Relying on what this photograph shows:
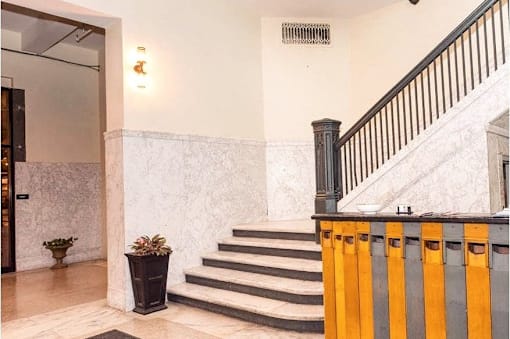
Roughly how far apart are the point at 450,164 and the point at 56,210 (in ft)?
22.5

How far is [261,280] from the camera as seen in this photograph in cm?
438

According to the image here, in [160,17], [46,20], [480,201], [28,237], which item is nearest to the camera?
[480,201]

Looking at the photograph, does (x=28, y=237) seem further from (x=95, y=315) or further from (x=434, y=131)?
(x=434, y=131)

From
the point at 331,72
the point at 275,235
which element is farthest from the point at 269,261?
the point at 331,72

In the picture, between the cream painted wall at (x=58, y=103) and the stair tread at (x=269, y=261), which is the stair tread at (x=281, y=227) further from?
the cream painted wall at (x=58, y=103)

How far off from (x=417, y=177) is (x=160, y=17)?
12.2 ft

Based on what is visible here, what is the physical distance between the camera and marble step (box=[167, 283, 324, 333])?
143 inches

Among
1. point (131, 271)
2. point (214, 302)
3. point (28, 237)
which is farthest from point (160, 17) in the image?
point (28, 237)

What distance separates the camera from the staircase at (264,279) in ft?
12.5

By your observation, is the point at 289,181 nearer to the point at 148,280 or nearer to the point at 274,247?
the point at 274,247

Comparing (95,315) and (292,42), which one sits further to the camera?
(292,42)

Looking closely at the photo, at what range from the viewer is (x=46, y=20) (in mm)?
6164

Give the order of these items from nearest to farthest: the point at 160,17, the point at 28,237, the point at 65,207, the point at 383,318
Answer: the point at 383,318 < the point at 160,17 < the point at 28,237 < the point at 65,207

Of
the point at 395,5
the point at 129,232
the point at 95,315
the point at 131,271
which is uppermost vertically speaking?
the point at 395,5
